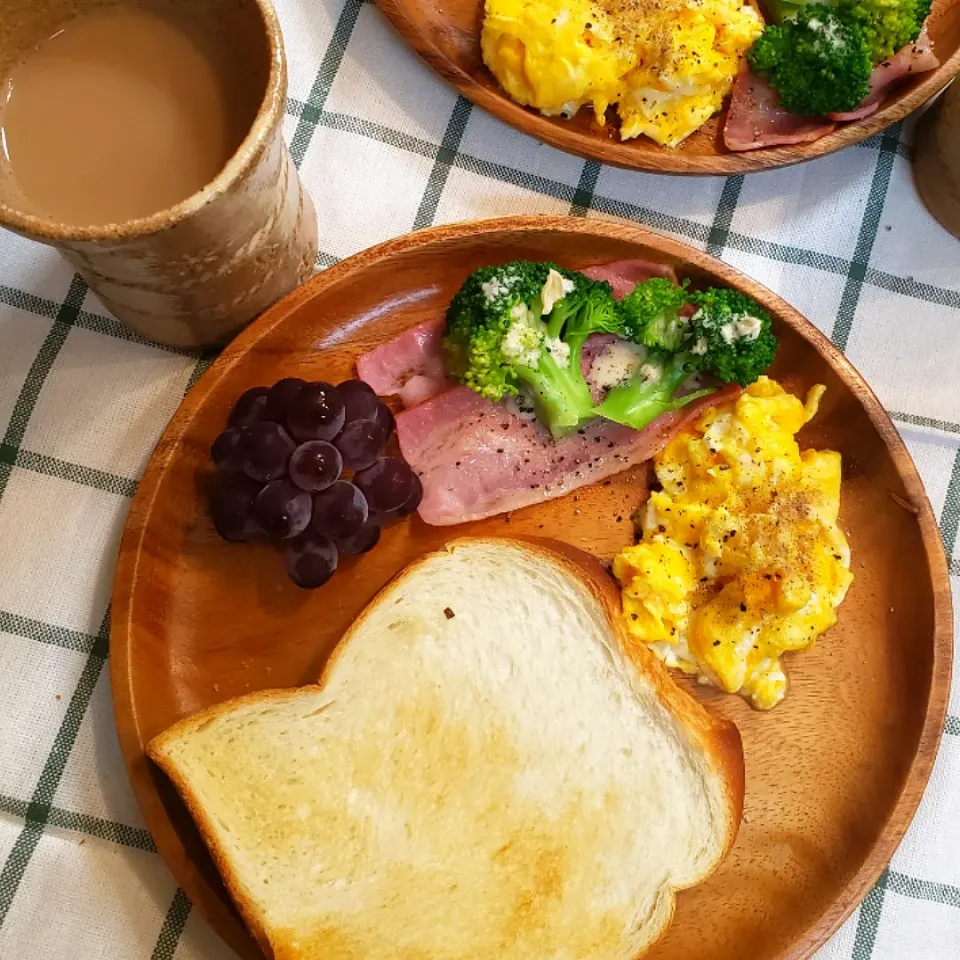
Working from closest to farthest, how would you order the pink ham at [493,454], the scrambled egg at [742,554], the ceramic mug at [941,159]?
the scrambled egg at [742,554]
the pink ham at [493,454]
the ceramic mug at [941,159]

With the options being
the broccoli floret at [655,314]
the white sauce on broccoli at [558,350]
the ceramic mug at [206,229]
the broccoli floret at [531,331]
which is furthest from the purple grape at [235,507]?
the broccoli floret at [655,314]

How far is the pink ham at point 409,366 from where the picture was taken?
1859 millimetres

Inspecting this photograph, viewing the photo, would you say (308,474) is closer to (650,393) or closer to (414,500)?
(414,500)

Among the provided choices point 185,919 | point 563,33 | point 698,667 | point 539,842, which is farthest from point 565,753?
point 563,33

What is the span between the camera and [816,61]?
1851 mm

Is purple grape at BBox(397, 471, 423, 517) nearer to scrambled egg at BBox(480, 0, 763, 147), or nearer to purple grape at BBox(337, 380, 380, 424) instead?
purple grape at BBox(337, 380, 380, 424)

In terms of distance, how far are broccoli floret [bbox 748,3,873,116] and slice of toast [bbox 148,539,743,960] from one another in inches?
40.1

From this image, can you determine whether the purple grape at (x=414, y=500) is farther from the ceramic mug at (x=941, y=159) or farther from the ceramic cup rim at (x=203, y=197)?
the ceramic mug at (x=941, y=159)

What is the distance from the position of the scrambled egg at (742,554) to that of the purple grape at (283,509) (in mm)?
598

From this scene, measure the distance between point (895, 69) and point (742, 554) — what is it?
1038 mm

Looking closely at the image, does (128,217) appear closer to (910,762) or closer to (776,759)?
(776,759)

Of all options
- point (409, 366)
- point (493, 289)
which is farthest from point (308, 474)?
point (493, 289)

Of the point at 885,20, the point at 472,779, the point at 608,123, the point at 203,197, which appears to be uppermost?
the point at 885,20

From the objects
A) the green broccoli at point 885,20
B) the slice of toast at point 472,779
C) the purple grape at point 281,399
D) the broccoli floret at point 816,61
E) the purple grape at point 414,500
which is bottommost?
the slice of toast at point 472,779
